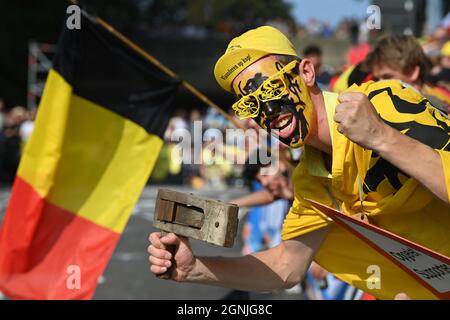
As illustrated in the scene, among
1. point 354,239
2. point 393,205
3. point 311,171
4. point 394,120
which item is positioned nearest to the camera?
point 394,120

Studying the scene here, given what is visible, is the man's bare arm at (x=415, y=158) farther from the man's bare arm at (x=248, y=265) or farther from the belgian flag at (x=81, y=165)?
the belgian flag at (x=81, y=165)

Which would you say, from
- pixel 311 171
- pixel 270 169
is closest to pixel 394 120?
pixel 311 171

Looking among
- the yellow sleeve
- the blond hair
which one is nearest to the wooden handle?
the yellow sleeve

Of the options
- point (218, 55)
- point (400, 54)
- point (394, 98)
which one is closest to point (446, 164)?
point (394, 98)

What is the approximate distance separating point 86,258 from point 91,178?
1.86ft

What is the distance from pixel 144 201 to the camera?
1445cm

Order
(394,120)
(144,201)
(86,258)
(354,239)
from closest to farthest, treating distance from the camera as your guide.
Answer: (394,120), (354,239), (86,258), (144,201)

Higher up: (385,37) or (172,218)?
(385,37)

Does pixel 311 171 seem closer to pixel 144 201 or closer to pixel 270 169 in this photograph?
pixel 270 169

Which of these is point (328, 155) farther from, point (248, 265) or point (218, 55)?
point (218, 55)

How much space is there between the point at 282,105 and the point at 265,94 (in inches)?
2.8

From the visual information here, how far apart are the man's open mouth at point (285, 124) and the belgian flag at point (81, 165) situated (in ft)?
9.15

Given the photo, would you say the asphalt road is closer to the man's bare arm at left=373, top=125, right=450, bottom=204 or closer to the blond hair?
the blond hair

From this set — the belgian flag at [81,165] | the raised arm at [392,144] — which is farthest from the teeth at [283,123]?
the belgian flag at [81,165]
